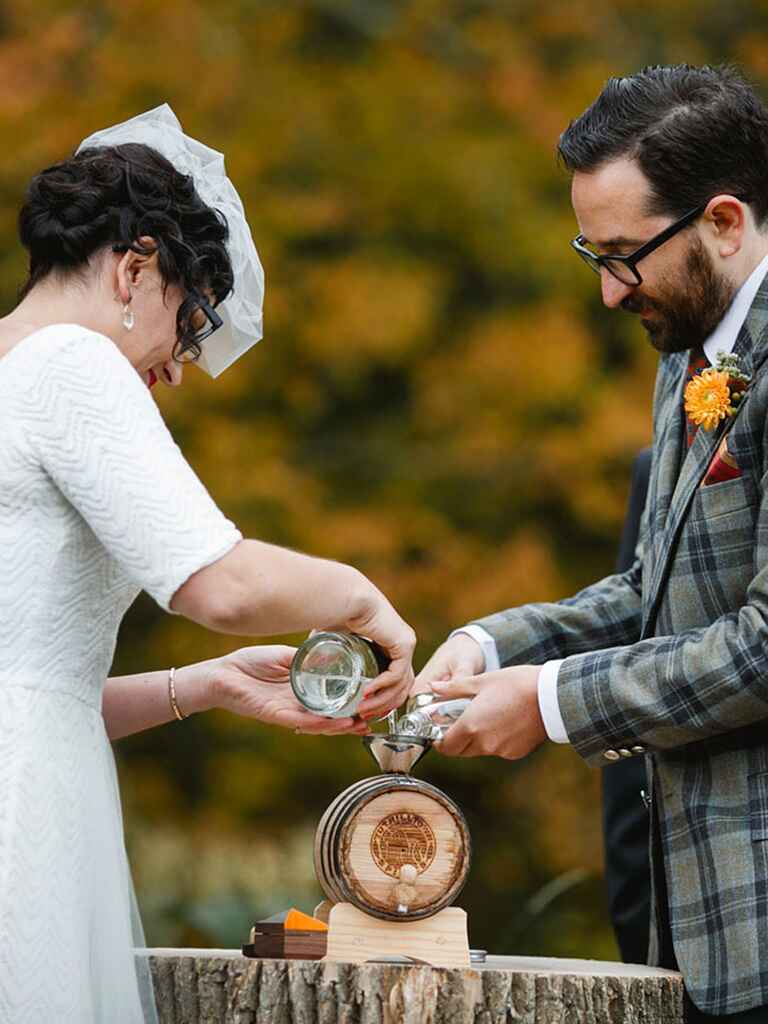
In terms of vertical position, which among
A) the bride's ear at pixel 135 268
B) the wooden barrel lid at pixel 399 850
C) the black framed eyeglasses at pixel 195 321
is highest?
the bride's ear at pixel 135 268

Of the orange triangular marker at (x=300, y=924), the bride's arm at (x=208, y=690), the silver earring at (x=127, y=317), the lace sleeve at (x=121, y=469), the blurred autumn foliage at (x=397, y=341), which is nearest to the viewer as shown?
the lace sleeve at (x=121, y=469)

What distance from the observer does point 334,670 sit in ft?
9.14

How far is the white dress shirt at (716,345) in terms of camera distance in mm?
2898

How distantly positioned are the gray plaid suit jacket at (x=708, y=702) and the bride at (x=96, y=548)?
0.41 metres

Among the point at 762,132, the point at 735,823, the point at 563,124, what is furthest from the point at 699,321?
the point at 563,124

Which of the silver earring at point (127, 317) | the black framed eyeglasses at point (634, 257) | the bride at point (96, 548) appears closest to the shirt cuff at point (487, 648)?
the bride at point (96, 548)

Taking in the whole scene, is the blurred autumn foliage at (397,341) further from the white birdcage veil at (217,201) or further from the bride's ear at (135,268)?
the bride's ear at (135,268)

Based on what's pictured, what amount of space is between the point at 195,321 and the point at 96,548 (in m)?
0.49

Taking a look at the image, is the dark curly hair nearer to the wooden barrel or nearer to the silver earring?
the silver earring

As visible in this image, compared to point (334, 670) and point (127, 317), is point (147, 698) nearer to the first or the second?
point (334, 670)

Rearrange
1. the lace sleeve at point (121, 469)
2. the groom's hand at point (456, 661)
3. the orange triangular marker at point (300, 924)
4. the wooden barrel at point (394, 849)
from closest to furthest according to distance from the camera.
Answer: the lace sleeve at point (121, 469), the wooden barrel at point (394, 849), the orange triangular marker at point (300, 924), the groom's hand at point (456, 661)

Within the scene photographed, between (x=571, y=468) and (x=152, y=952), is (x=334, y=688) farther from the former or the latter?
(x=571, y=468)

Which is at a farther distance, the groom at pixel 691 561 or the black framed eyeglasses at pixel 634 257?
the black framed eyeglasses at pixel 634 257

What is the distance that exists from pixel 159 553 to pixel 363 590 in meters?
0.37
